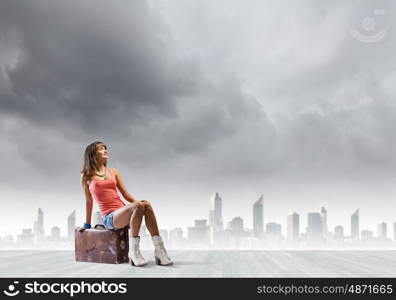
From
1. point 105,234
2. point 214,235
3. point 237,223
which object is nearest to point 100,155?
point 105,234

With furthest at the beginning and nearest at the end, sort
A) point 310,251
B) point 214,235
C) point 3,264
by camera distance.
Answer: point 214,235, point 310,251, point 3,264

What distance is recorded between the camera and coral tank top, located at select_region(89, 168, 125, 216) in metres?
4.95

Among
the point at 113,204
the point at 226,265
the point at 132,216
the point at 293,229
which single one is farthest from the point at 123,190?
the point at 293,229

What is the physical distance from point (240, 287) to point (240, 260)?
1.72m

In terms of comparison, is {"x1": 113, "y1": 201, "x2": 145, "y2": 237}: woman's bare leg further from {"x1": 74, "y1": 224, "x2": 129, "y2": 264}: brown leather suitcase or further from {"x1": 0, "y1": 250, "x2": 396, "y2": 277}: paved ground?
{"x1": 0, "y1": 250, "x2": 396, "y2": 277}: paved ground

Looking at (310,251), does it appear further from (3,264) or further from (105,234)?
(3,264)

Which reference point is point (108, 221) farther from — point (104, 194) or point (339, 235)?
point (339, 235)

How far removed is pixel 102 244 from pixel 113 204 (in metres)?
0.46

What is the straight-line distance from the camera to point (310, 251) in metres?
6.52

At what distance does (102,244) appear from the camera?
4887 mm

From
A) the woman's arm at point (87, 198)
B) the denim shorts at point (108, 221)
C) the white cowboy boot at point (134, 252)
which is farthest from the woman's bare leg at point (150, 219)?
the woman's arm at point (87, 198)

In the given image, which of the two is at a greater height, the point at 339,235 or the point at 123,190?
the point at 123,190

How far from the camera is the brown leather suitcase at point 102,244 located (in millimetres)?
4793

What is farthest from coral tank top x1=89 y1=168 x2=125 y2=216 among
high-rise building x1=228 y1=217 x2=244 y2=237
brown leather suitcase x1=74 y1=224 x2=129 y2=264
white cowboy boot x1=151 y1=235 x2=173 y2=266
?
high-rise building x1=228 y1=217 x2=244 y2=237
